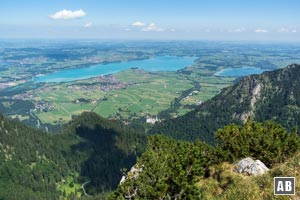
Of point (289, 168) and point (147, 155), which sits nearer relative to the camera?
point (289, 168)

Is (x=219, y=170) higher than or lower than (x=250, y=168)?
lower

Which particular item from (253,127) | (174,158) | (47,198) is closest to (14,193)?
(47,198)

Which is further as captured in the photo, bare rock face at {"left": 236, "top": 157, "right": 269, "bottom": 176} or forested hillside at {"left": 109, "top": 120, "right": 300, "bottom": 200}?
bare rock face at {"left": 236, "top": 157, "right": 269, "bottom": 176}

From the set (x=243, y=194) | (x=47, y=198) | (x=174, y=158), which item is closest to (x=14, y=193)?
(x=47, y=198)

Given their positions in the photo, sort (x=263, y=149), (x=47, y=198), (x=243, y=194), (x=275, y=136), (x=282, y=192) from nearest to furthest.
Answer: (x=282, y=192)
(x=243, y=194)
(x=263, y=149)
(x=275, y=136)
(x=47, y=198)

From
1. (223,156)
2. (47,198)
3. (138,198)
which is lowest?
(47,198)

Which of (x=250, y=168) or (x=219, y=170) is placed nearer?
(x=250, y=168)

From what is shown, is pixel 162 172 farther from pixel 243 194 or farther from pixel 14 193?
pixel 14 193

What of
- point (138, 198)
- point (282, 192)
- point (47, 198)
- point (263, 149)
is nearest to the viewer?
point (282, 192)

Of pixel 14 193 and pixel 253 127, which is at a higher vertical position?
pixel 253 127

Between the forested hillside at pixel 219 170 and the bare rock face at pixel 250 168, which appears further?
the bare rock face at pixel 250 168
